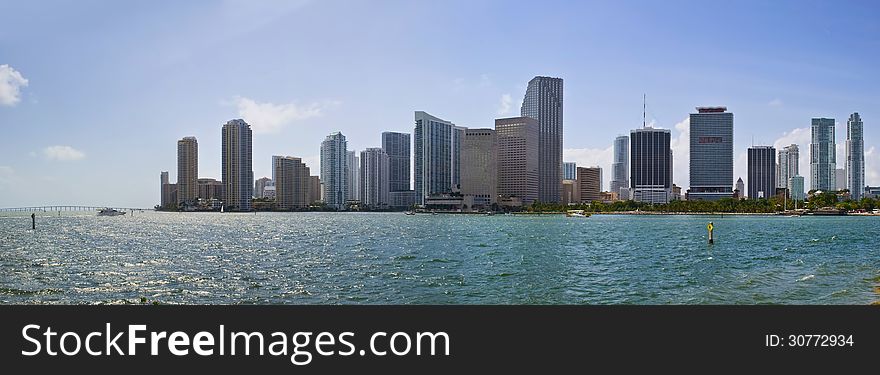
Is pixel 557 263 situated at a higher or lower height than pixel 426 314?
lower

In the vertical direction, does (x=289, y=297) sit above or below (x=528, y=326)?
below

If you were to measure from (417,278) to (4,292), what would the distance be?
2354 centimetres

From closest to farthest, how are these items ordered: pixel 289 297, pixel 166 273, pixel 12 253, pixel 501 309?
1. pixel 501 309
2. pixel 289 297
3. pixel 166 273
4. pixel 12 253

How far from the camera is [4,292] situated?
117 ft

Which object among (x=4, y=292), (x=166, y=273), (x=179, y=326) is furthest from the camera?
(x=166, y=273)

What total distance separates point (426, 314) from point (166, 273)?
117ft

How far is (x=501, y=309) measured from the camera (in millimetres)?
17125

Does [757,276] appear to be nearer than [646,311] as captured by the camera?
No

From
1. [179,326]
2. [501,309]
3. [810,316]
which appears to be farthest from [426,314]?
[810,316]

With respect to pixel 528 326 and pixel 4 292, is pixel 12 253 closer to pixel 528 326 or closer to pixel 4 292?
pixel 4 292

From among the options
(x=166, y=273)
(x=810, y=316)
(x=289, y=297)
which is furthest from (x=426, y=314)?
(x=166, y=273)

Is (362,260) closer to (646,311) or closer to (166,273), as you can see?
(166,273)

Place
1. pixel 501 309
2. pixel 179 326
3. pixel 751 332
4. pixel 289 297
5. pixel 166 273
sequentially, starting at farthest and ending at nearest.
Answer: pixel 166 273, pixel 289 297, pixel 501 309, pixel 751 332, pixel 179 326

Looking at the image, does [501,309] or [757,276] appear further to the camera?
[757,276]
